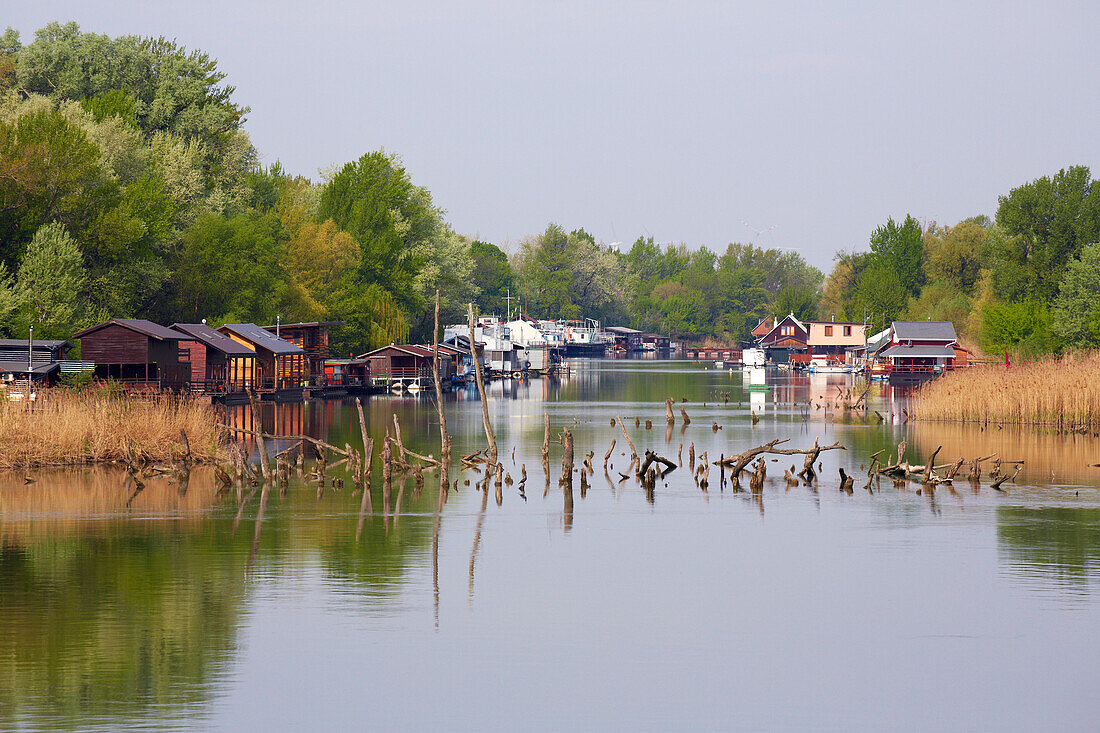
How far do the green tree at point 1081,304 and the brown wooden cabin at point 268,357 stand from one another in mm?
62180

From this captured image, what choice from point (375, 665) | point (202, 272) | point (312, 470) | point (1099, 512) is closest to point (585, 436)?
point (312, 470)

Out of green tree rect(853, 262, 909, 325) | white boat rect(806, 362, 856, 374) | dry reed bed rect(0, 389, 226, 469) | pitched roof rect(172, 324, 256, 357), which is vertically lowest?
dry reed bed rect(0, 389, 226, 469)

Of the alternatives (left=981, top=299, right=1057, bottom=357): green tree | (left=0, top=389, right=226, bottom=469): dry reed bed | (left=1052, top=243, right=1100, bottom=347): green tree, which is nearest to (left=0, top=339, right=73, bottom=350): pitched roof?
(left=0, top=389, right=226, bottom=469): dry reed bed

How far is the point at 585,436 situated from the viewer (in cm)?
6769

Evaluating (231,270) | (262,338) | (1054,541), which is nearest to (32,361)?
(262,338)

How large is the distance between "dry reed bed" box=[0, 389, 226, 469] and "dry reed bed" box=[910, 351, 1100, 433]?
42.5 meters

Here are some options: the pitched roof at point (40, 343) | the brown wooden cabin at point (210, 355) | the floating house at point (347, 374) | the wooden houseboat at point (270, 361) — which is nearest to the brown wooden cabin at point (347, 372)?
the floating house at point (347, 374)

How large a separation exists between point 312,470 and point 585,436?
74.5 feet

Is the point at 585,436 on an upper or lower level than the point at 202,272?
lower

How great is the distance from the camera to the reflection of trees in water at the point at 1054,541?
30828 mm

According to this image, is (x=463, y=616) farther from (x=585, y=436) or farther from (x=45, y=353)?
(x=45, y=353)

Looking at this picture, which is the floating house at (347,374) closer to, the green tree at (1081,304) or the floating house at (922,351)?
the green tree at (1081,304)

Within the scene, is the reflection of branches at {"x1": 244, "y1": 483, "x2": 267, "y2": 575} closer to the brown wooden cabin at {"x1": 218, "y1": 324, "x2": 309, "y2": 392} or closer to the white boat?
the brown wooden cabin at {"x1": 218, "y1": 324, "x2": 309, "y2": 392}

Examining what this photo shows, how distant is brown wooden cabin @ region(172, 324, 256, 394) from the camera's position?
81.4 meters
